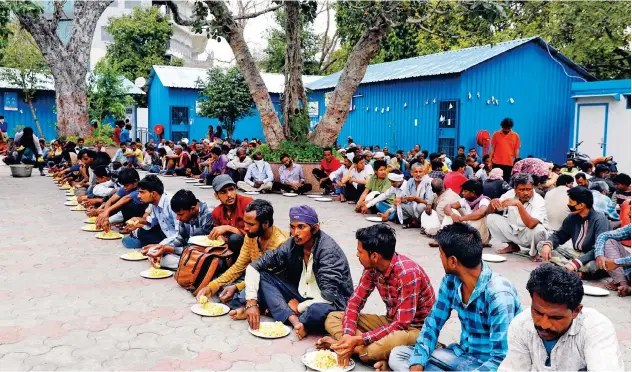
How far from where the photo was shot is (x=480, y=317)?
337 centimetres

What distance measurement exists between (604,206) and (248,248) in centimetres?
496

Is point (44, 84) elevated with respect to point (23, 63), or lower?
lower

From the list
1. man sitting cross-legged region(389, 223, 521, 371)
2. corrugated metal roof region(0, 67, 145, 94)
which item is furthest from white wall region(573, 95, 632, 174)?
corrugated metal roof region(0, 67, 145, 94)

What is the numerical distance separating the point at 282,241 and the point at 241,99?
2060cm

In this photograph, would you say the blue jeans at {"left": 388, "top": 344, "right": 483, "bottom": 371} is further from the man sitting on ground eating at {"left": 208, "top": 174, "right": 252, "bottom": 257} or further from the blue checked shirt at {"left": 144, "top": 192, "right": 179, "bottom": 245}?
the blue checked shirt at {"left": 144, "top": 192, "right": 179, "bottom": 245}

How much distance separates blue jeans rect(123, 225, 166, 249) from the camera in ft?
24.3

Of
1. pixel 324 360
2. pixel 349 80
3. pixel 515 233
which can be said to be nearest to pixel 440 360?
pixel 324 360

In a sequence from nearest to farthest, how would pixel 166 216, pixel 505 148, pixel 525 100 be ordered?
pixel 166 216
pixel 505 148
pixel 525 100

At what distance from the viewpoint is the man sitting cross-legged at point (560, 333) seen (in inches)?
102

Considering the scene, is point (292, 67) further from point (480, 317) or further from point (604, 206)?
point (480, 317)

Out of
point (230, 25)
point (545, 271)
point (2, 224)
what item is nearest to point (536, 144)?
point (230, 25)

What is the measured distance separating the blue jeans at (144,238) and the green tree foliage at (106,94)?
18.4 metres

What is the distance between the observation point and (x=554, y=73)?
17797mm

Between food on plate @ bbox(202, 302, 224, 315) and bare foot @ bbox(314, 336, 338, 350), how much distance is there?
1.18 meters
